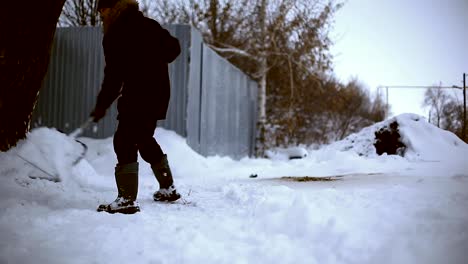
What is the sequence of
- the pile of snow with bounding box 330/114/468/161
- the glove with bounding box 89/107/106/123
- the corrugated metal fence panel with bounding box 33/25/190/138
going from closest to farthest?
the glove with bounding box 89/107/106/123, the pile of snow with bounding box 330/114/468/161, the corrugated metal fence panel with bounding box 33/25/190/138

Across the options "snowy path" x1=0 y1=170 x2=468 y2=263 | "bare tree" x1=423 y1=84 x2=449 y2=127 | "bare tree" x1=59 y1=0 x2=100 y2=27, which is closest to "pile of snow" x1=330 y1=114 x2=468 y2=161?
"bare tree" x1=423 y1=84 x2=449 y2=127

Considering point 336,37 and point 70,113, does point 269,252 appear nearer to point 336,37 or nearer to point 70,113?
point 70,113

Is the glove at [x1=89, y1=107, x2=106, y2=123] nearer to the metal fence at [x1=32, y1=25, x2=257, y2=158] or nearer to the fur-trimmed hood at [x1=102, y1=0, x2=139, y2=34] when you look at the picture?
the fur-trimmed hood at [x1=102, y1=0, x2=139, y2=34]

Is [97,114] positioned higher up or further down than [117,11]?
further down

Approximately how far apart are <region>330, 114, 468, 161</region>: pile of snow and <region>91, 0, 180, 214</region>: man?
195 inches

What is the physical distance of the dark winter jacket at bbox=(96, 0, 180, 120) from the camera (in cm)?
294

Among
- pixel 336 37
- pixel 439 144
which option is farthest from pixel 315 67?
pixel 439 144

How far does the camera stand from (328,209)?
7.83 feet

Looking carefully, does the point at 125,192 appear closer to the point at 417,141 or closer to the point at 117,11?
the point at 117,11

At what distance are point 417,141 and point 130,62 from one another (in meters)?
5.80

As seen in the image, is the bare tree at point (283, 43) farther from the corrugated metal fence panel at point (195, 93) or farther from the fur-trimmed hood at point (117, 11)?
the fur-trimmed hood at point (117, 11)

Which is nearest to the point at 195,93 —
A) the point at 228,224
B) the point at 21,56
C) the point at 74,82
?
the point at 74,82

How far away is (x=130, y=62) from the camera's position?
2.97 metres

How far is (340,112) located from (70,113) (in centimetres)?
1559
